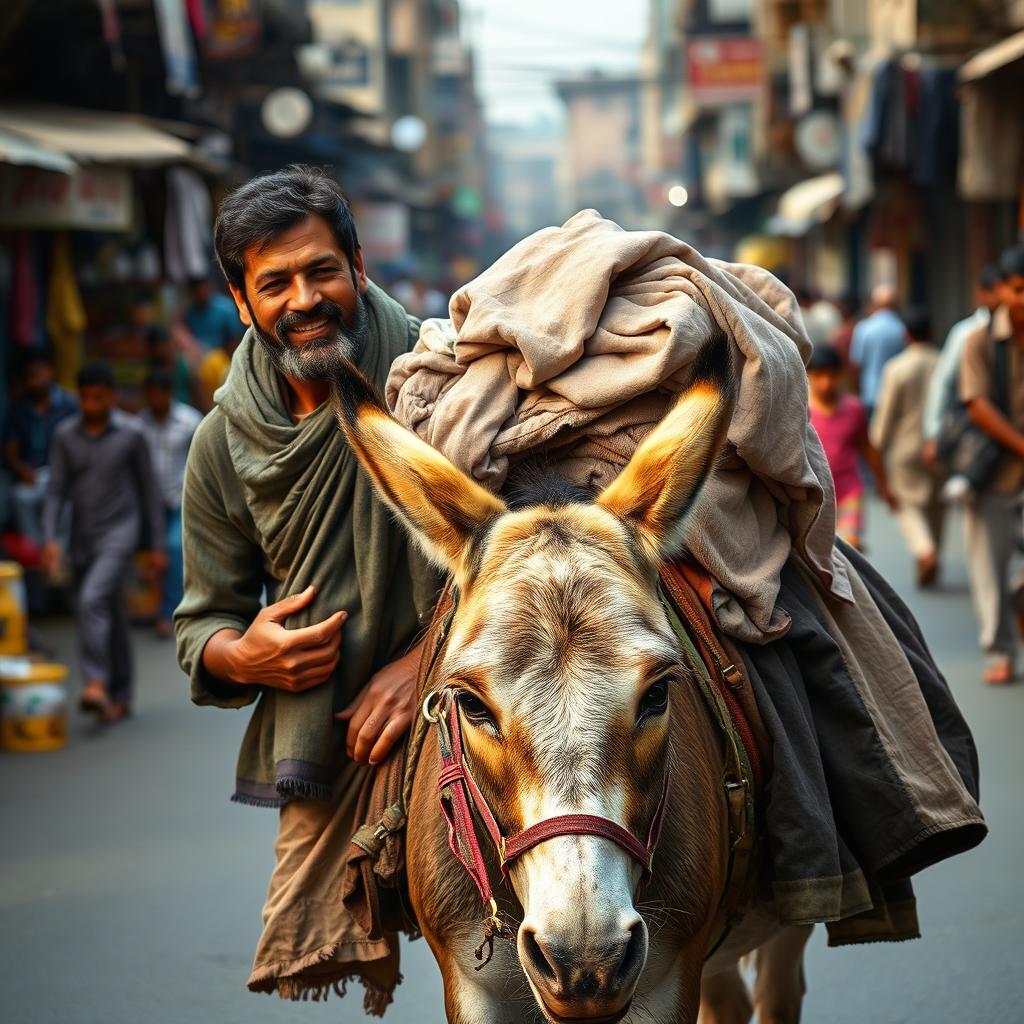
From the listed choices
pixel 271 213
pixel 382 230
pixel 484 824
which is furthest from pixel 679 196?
pixel 484 824

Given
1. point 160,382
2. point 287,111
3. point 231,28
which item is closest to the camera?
point 160,382

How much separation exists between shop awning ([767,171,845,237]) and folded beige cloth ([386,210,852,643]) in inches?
970

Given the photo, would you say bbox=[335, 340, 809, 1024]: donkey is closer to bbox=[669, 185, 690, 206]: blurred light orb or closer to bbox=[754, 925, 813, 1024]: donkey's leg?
bbox=[754, 925, 813, 1024]: donkey's leg

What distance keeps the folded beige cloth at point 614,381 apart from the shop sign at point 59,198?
33.1ft

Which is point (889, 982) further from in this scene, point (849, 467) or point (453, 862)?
point (849, 467)

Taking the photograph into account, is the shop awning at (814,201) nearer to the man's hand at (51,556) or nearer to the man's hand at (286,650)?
the man's hand at (51,556)

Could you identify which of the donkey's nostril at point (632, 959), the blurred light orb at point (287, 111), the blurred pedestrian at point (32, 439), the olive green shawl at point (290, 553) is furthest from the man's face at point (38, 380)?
the blurred light orb at point (287, 111)

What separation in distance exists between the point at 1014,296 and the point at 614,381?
618cm

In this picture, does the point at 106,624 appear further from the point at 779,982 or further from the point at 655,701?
the point at 655,701

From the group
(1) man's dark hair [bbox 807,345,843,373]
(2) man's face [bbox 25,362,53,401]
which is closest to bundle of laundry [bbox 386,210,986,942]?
(1) man's dark hair [bbox 807,345,843,373]

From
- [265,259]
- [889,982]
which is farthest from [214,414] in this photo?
[889,982]

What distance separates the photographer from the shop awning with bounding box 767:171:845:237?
2878cm

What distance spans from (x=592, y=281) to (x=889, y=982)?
3180mm

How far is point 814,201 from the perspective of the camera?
29891 millimetres
